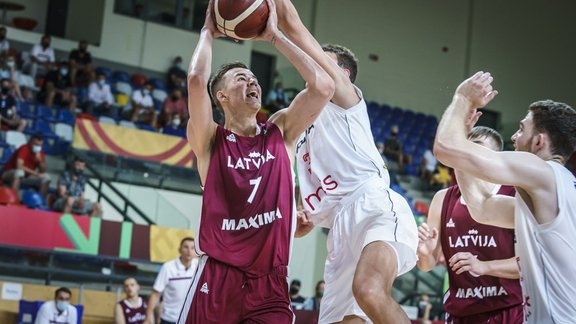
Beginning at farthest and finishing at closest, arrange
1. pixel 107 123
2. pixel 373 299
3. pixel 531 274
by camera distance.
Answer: pixel 107 123 → pixel 373 299 → pixel 531 274

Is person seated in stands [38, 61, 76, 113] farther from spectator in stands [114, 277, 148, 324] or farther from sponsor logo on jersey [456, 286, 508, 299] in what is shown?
sponsor logo on jersey [456, 286, 508, 299]

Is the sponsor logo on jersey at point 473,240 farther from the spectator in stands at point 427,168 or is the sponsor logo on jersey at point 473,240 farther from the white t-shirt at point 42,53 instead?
the spectator in stands at point 427,168

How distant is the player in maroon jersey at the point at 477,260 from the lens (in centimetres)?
601

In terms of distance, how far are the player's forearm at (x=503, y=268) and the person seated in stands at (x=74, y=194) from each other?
29.9 ft

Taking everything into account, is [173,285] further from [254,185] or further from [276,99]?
[276,99]

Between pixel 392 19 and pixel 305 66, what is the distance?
860 inches

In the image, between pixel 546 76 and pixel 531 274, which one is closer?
pixel 531 274

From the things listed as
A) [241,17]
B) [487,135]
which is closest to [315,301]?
[487,135]

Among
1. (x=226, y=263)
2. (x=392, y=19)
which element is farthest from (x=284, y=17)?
(x=392, y=19)

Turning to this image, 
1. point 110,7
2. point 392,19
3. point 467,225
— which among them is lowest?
point 467,225

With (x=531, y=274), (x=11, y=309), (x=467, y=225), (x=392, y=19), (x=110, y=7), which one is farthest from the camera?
(x=392, y=19)

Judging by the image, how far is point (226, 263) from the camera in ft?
16.4

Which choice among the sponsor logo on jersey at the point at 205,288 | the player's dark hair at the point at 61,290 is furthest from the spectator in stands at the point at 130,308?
the sponsor logo on jersey at the point at 205,288

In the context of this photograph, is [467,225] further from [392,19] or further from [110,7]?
[392,19]
